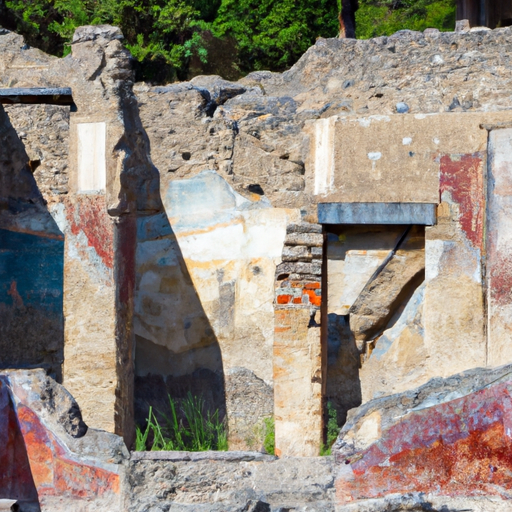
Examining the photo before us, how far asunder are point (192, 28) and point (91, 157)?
22.6 ft

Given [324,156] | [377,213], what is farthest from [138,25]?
[377,213]

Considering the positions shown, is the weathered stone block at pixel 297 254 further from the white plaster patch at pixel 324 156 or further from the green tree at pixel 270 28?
the green tree at pixel 270 28

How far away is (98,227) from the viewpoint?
7.29m

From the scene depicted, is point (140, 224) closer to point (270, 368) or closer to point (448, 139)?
point (270, 368)

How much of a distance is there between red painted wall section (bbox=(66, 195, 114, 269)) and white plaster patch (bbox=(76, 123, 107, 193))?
83 millimetres

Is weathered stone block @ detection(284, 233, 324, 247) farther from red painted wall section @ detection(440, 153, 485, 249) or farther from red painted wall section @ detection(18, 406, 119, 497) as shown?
red painted wall section @ detection(18, 406, 119, 497)

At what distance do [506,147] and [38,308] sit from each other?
3420mm

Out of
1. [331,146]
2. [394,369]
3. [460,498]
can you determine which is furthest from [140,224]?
[460,498]

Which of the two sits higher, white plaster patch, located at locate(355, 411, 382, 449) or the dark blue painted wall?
the dark blue painted wall

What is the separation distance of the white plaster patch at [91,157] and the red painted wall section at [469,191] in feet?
7.67

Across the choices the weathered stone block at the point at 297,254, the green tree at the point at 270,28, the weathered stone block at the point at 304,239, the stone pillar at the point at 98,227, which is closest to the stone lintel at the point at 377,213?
the weathered stone block at the point at 304,239

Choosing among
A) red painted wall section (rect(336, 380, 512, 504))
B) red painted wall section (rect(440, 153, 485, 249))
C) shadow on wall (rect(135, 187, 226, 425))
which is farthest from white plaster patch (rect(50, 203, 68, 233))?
red painted wall section (rect(336, 380, 512, 504))

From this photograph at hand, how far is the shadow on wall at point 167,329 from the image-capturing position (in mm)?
8211

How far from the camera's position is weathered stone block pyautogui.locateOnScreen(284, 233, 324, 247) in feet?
24.4
